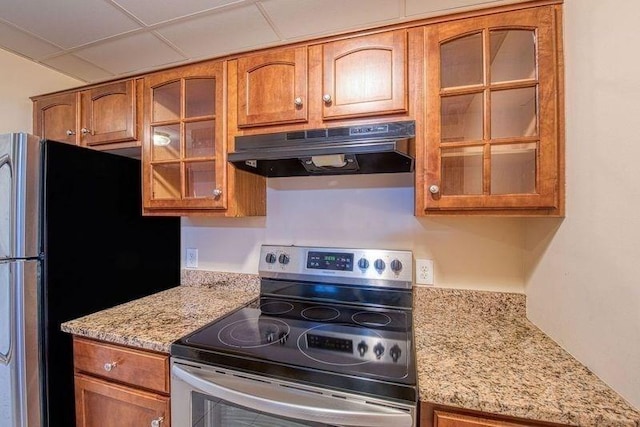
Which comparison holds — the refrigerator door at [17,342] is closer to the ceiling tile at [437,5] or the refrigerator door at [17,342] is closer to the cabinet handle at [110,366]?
the cabinet handle at [110,366]

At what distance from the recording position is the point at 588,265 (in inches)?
33.0

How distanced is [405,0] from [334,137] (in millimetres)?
745

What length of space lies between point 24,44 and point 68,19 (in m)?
0.47

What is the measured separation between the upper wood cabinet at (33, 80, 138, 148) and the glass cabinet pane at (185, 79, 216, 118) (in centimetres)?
31

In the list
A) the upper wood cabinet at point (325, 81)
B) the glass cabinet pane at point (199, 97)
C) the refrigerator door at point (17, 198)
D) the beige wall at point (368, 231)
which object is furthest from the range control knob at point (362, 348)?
the refrigerator door at point (17, 198)

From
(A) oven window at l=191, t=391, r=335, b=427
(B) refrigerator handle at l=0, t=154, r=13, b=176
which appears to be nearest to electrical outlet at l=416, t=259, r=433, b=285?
(A) oven window at l=191, t=391, r=335, b=427

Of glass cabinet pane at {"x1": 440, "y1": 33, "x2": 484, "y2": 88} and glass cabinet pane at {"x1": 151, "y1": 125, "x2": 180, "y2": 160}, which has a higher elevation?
glass cabinet pane at {"x1": 440, "y1": 33, "x2": 484, "y2": 88}

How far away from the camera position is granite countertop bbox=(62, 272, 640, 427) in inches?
27.7

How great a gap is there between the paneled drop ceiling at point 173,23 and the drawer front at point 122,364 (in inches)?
51.4

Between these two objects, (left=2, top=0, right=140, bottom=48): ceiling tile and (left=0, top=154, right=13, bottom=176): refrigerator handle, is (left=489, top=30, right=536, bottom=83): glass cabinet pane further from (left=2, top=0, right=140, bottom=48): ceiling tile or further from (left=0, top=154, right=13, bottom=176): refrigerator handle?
(left=0, top=154, right=13, bottom=176): refrigerator handle

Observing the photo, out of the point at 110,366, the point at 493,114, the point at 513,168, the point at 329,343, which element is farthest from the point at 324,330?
the point at 493,114

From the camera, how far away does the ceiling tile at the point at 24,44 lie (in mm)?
1476

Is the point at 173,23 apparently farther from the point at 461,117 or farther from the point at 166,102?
the point at 461,117

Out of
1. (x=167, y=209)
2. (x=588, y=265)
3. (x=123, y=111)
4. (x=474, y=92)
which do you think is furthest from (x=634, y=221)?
(x=123, y=111)
